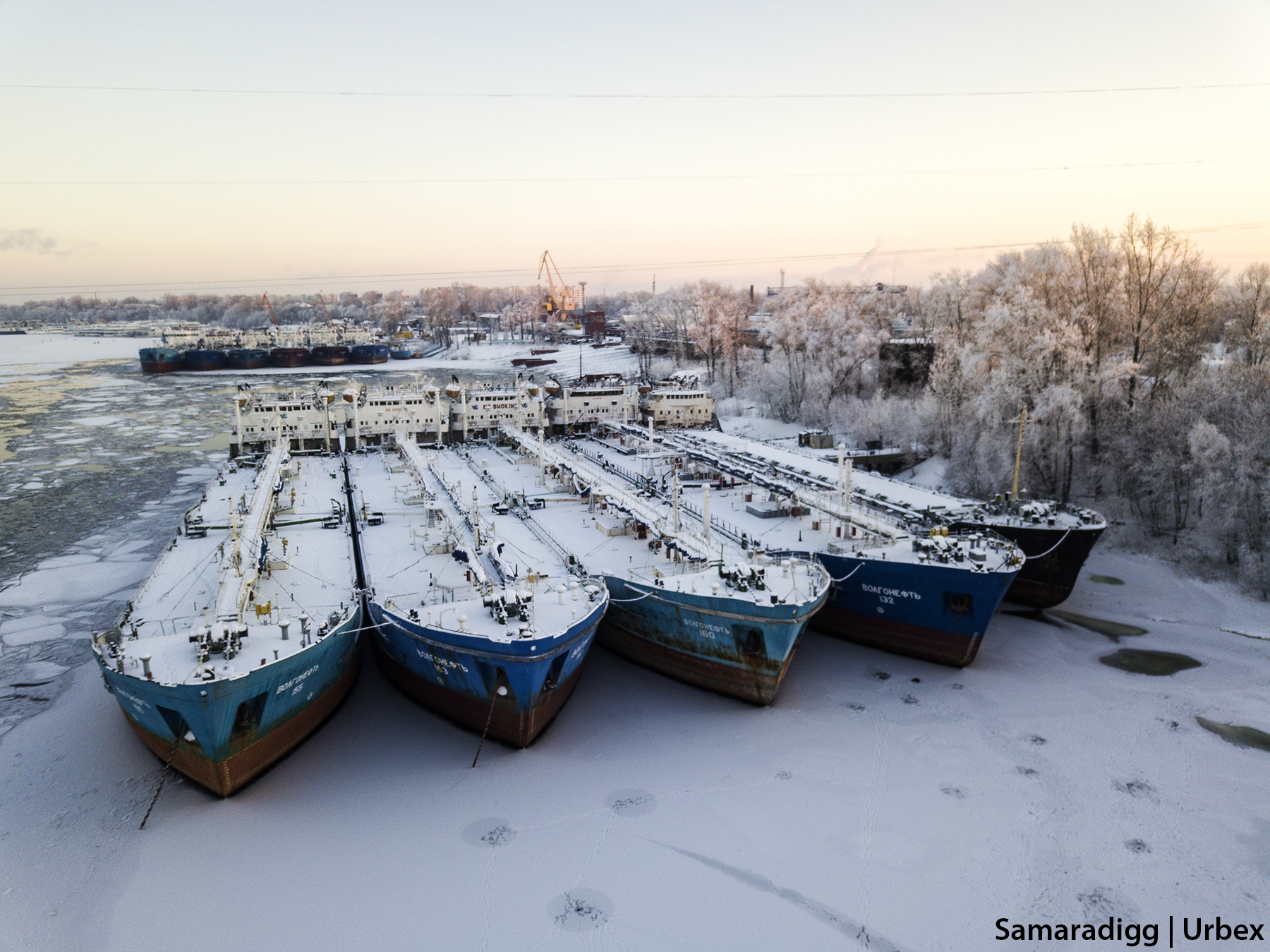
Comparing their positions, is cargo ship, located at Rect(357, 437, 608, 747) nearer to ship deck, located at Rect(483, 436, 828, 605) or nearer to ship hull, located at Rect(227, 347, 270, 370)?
ship deck, located at Rect(483, 436, 828, 605)

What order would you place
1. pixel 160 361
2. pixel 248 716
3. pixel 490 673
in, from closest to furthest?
pixel 248 716
pixel 490 673
pixel 160 361

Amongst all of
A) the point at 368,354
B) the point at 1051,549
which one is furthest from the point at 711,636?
the point at 368,354

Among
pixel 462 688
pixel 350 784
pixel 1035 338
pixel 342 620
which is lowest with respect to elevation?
pixel 350 784

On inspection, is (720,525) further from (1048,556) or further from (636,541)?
(1048,556)

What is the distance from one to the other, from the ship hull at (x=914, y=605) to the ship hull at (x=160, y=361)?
398 feet

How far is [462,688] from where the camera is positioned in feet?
60.1

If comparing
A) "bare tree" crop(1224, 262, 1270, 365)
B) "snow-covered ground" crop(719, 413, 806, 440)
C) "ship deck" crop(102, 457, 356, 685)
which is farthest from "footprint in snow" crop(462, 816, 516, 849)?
"snow-covered ground" crop(719, 413, 806, 440)

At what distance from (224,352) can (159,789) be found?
123 meters

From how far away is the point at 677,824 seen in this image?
15.5m

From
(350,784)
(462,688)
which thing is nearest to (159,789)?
(350,784)

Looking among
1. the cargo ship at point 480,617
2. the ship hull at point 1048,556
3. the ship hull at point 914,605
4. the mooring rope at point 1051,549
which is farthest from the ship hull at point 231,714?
the mooring rope at point 1051,549

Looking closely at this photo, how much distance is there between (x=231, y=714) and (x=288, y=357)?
122 meters

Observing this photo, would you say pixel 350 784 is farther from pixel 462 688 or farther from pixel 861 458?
pixel 861 458

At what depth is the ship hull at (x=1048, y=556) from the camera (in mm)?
25641
